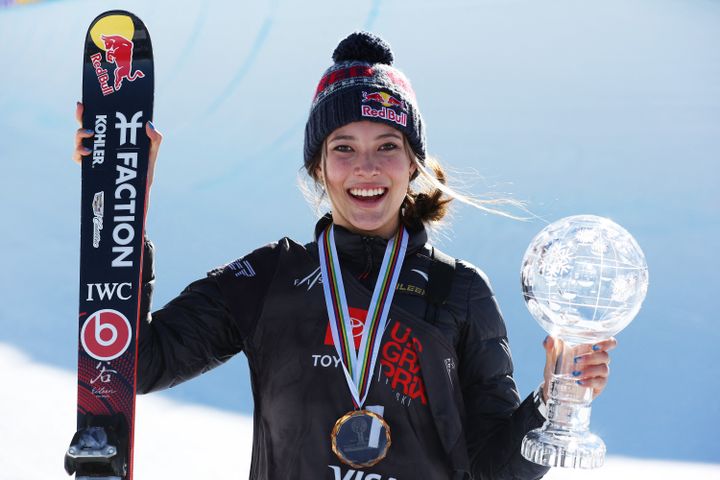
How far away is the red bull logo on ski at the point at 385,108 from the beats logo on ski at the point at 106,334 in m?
0.75

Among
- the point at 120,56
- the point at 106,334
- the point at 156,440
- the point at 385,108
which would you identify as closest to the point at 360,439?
the point at 106,334

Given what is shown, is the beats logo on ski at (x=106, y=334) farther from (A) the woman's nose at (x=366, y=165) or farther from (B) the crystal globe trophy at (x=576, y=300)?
(B) the crystal globe trophy at (x=576, y=300)

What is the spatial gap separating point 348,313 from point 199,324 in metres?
0.35

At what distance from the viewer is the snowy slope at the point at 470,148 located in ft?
18.8

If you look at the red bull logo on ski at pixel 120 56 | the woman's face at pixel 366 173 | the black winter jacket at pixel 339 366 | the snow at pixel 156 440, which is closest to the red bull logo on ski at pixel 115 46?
the red bull logo on ski at pixel 120 56

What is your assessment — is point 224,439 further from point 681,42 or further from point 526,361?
point 681,42

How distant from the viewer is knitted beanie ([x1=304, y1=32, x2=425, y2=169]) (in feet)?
7.40

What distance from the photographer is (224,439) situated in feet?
15.5

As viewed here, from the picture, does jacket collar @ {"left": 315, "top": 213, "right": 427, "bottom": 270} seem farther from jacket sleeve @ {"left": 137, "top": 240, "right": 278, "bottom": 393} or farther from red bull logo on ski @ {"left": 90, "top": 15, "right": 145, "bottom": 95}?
red bull logo on ski @ {"left": 90, "top": 15, "right": 145, "bottom": 95}

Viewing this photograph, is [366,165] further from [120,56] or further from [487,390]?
[120,56]

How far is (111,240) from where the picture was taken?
233 centimetres

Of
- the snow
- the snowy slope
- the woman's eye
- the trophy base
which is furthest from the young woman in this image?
the snowy slope

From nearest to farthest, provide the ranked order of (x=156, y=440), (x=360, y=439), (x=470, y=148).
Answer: (x=360, y=439)
(x=156, y=440)
(x=470, y=148)

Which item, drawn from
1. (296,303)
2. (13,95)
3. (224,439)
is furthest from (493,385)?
(13,95)
